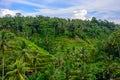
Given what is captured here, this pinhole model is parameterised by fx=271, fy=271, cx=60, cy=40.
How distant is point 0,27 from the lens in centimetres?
18175

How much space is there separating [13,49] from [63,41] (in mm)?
53690

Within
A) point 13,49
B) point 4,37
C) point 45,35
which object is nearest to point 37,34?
point 45,35

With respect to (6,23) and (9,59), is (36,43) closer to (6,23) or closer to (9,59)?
(6,23)

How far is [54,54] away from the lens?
142 m

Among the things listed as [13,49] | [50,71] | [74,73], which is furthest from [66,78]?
[13,49]

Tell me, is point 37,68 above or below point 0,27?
below

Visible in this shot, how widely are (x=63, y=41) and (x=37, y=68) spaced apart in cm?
6933

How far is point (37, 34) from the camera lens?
18325 centimetres

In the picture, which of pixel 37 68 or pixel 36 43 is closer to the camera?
pixel 37 68

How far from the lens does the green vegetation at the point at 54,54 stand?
297ft

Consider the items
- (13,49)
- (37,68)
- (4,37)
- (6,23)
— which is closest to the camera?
(4,37)

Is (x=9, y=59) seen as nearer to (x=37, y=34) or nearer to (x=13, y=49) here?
(x=13, y=49)

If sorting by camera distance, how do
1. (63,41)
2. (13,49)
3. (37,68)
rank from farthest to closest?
1. (63,41)
2. (13,49)
3. (37,68)

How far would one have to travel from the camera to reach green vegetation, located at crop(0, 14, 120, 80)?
90.6 meters
